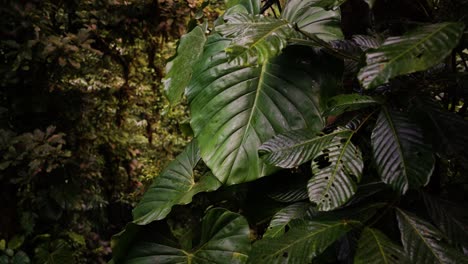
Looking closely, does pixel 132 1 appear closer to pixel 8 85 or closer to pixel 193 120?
pixel 8 85

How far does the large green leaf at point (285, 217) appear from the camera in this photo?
2.50 feet

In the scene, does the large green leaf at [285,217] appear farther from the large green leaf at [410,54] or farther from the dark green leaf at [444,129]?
the large green leaf at [410,54]

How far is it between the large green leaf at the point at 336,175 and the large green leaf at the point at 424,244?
0.10 m

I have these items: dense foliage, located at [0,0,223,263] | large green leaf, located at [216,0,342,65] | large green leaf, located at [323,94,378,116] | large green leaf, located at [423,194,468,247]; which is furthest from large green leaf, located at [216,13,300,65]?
dense foliage, located at [0,0,223,263]

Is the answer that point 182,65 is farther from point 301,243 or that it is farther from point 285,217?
point 301,243

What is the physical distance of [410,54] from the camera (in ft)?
1.64

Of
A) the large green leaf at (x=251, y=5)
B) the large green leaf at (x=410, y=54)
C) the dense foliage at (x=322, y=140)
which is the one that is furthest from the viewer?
the large green leaf at (x=251, y=5)

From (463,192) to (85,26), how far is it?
1.84 m

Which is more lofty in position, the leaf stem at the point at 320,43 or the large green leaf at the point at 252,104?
the leaf stem at the point at 320,43

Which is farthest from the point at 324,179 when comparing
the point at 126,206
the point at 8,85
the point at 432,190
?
the point at 126,206

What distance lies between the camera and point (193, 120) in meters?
0.90

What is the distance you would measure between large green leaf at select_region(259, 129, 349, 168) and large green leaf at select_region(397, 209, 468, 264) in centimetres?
17

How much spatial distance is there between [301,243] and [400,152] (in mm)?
196

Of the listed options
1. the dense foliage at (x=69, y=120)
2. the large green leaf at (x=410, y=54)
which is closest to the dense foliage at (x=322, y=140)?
the large green leaf at (x=410, y=54)
